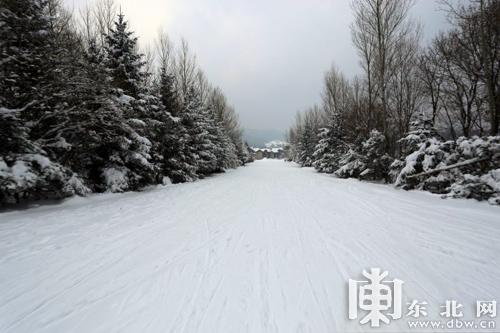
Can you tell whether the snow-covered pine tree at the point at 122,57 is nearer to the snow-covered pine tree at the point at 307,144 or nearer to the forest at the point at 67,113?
the forest at the point at 67,113

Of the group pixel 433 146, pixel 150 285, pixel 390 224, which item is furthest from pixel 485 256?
pixel 433 146

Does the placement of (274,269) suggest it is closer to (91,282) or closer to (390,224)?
(91,282)

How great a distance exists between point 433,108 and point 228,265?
17.1m

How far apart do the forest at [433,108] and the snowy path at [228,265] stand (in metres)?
2.27

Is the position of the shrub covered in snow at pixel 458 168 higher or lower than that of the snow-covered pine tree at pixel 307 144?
lower

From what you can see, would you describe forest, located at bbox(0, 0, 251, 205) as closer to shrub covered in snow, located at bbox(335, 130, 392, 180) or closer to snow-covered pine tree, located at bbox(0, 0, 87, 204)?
snow-covered pine tree, located at bbox(0, 0, 87, 204)

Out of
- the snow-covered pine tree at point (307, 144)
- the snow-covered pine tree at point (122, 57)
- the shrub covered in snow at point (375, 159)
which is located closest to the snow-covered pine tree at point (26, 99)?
the snow-covered pine tree at point (122, 57)

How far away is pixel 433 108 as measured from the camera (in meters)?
14.2

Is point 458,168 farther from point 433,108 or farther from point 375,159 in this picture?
point 433,108

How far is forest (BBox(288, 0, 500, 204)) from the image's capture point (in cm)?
713

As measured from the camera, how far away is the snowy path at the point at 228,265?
2.15m

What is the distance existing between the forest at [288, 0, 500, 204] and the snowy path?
2.27 metres

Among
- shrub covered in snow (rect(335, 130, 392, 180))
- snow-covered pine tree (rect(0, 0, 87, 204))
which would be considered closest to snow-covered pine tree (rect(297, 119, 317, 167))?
shrub covered in snow (rect(335, 130, 392, 180))

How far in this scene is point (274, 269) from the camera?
2.95 meters
